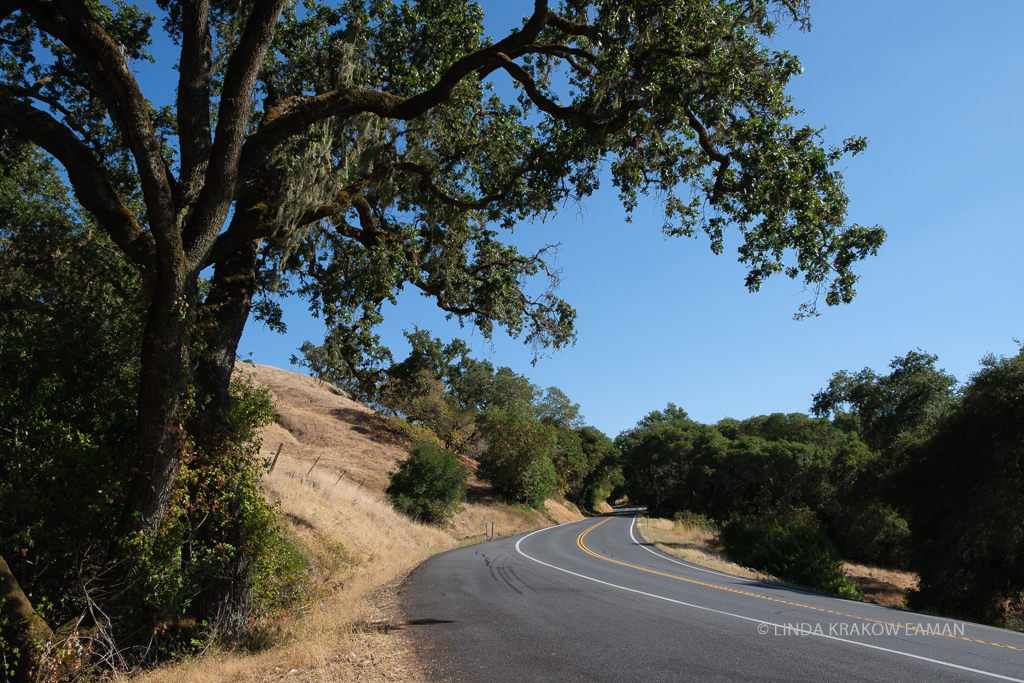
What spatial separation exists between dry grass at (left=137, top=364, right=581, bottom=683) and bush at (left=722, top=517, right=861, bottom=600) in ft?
46.0

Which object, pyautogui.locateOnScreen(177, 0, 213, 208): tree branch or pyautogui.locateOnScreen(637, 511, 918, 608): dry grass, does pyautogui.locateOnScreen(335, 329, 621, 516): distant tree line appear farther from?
pyautogui.locateOnScreen(177, 0, 213, 208): tree branch

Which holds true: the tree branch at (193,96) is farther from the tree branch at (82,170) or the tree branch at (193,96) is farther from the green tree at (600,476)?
the green tree at (600,476)

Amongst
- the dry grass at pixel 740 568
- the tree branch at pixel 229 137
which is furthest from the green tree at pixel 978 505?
the tree branch at pixel 229 137

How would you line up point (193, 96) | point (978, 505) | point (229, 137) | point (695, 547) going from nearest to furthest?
point (229, 137), point (193, 96), point (978, 505), point (695, 547)

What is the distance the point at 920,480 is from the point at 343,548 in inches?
836

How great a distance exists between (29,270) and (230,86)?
839cm

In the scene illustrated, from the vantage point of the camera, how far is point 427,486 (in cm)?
2839

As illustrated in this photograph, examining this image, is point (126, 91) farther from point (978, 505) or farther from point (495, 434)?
point (495, 434)

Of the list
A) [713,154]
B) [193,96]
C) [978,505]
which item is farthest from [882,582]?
[193,96]

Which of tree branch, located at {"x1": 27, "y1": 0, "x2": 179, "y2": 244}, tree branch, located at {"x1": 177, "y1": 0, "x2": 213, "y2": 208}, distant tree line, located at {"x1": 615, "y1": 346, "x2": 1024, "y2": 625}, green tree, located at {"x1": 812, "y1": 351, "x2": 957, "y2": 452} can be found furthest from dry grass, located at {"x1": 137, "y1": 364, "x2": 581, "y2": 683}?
green tree, located at {"x1": 812, "y1": 351, "x2": 957, "y2": 452}

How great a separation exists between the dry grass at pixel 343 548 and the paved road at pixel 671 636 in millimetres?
701

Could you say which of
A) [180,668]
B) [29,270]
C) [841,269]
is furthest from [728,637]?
[29,270]

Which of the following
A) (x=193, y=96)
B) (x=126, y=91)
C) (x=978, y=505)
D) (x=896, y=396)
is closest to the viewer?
(x=126, y=91)

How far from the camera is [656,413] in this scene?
124062 millimetres
